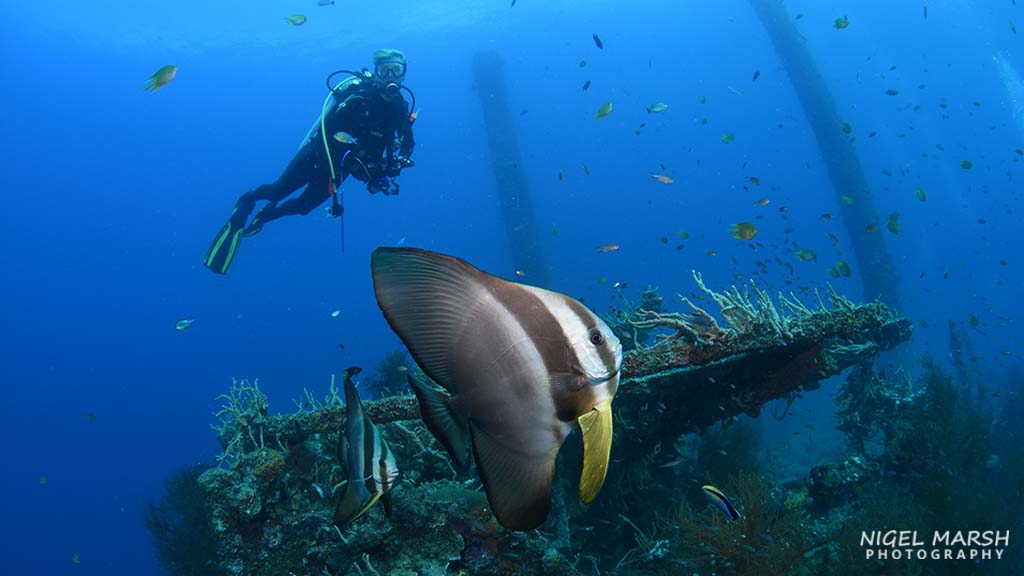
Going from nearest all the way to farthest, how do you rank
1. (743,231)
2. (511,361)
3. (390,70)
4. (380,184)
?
(511,361), (743,231), (380,184), (390,70)

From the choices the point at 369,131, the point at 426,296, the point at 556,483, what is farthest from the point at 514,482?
the point at 369,131

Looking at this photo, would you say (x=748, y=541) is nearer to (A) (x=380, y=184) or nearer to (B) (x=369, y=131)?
Result: (A) (x=380, y=184)

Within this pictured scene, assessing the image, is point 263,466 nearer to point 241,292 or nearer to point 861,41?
point 241,292

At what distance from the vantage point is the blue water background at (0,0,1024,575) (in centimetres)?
5909

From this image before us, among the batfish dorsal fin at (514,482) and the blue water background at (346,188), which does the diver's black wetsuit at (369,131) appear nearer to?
the batfish dorsal fin at (514,482)

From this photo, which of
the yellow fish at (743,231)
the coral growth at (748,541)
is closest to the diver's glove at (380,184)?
the yellow fish at (743,231)

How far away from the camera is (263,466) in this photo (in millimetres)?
4227

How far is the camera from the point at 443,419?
1.11 meters

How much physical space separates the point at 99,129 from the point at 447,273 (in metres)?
116

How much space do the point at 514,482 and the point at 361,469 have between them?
1.45 m

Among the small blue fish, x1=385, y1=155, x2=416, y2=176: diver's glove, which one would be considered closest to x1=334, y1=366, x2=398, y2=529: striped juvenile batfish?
the small blue fish

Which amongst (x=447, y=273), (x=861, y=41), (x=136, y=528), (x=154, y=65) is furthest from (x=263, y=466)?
(x=861, y=41)

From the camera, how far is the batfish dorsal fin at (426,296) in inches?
40.9

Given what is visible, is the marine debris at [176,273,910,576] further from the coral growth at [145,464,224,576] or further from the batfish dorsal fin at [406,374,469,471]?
the coral growth at [145,464,224,576]
